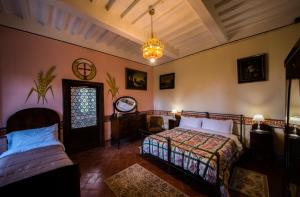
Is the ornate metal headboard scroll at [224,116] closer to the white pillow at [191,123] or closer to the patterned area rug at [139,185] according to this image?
the white pillow at [191,123]

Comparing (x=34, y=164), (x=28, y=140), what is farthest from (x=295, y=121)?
(x=28, y=140)

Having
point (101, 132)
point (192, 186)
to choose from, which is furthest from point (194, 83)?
point (101, 132)

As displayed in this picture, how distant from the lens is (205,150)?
7.79ft

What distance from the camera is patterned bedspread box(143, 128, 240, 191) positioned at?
6.75ft

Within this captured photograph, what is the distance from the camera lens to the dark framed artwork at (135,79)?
4945 mm

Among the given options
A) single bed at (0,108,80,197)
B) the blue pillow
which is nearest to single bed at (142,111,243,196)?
single bed at (0,108,80,197)

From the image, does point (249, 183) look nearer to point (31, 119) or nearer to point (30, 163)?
point (30, 163)

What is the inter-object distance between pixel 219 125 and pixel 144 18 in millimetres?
3397

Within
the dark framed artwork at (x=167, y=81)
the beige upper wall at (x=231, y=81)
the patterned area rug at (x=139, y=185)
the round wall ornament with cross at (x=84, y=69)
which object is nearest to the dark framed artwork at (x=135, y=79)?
the dark framed artwork at (x=167, y=81)

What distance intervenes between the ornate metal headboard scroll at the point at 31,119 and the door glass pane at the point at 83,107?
51cm

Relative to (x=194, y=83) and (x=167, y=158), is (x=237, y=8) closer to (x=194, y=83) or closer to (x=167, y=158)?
(x=194, y=83)

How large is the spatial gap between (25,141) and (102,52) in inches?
123

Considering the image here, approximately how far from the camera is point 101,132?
13.7ft

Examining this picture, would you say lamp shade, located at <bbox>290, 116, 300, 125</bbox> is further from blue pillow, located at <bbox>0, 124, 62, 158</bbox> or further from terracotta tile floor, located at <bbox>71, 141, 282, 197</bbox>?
blue pillow, located at <bbox>0, 124, 62, 158</bbox>
